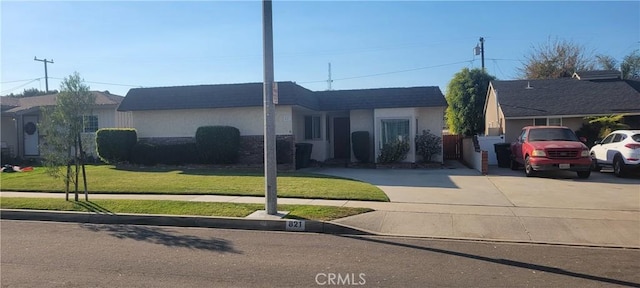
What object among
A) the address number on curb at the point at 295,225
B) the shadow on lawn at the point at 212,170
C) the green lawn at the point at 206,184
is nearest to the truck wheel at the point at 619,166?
the green lawn at the point at 206,184

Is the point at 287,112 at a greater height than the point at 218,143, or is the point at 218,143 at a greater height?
the point at 287,112

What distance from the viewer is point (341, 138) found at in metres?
23.6

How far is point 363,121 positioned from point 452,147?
18.7ft

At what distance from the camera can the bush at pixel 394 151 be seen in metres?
19.8

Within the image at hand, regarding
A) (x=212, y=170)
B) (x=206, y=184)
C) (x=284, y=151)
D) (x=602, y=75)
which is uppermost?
(x=602, y=75)

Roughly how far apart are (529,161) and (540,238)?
29.9ft

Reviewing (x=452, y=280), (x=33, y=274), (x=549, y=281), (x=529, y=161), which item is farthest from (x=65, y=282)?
(x=529, y=161)

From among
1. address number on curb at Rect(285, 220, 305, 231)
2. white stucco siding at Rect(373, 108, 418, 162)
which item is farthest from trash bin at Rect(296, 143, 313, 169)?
address number on curb at Rect(285, 220, 305, 231)

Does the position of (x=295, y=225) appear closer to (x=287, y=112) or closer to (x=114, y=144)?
(x=287, y=112)

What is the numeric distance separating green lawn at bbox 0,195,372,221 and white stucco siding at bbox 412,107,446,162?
1223cm

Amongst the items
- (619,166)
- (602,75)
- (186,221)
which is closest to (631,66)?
(602,75)

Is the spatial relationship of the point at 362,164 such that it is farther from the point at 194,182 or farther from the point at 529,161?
the point at 194,182

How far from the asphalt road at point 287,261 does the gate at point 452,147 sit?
57.7 ft

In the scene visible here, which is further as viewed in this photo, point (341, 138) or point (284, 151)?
point (341, 138)
